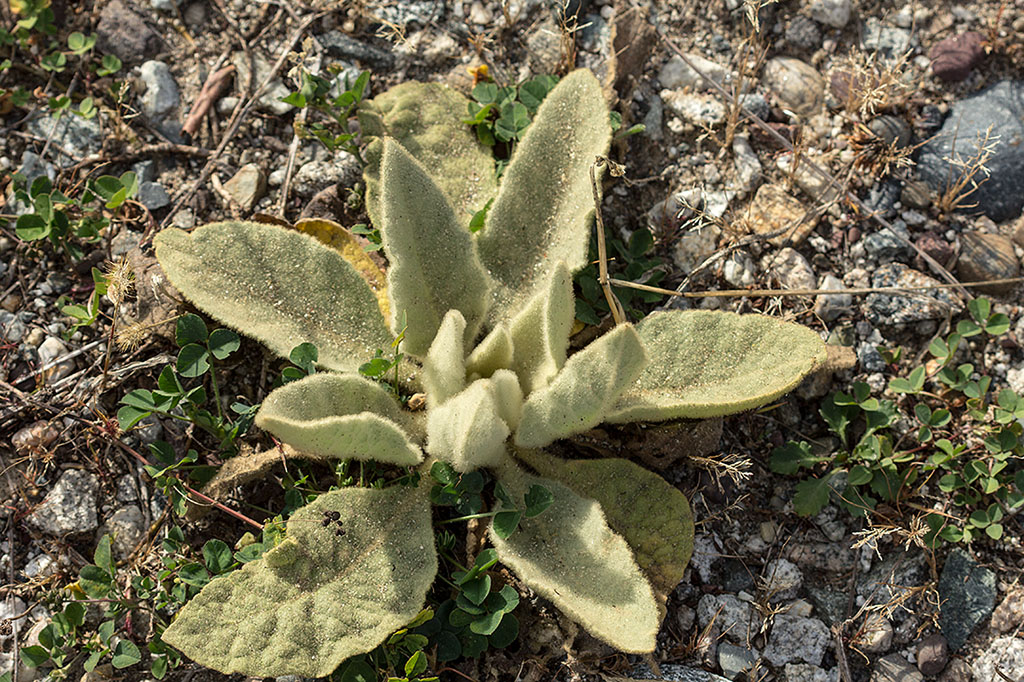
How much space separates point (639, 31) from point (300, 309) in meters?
1.82

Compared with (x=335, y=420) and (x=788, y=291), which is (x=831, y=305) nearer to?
(x=788, y=291)

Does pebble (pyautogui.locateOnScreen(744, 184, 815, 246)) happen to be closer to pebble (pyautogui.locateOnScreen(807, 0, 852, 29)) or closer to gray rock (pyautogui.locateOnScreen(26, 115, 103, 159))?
pebble (pyautogui.locateOnScreen(807, 0, 852, 29))

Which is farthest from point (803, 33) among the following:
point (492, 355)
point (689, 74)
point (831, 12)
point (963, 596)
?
point (963, 596)

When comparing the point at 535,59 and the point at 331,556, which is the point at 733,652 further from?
the point at 535,59

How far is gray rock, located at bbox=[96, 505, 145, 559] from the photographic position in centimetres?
292

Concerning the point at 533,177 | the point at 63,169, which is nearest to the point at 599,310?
the point at 533,177

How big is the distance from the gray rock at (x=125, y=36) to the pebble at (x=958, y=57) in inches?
130

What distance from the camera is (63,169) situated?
3.47m

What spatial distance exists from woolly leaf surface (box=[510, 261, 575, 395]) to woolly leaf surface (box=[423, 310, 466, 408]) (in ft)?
0.67

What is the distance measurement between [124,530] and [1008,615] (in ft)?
9.77

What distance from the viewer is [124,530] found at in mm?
2930

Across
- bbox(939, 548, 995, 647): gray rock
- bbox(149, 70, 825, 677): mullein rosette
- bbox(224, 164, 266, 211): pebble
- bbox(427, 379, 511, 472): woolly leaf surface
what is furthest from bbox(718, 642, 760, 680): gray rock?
bbox(224, 164, 266, 211): pebble

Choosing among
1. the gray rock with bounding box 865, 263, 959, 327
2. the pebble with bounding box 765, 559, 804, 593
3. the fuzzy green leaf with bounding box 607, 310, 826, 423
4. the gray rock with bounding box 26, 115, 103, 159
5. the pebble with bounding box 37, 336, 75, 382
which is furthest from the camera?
the gray rock with bounding box 26, 115, 103, 159

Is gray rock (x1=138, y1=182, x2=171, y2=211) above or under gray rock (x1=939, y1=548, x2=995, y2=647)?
above
